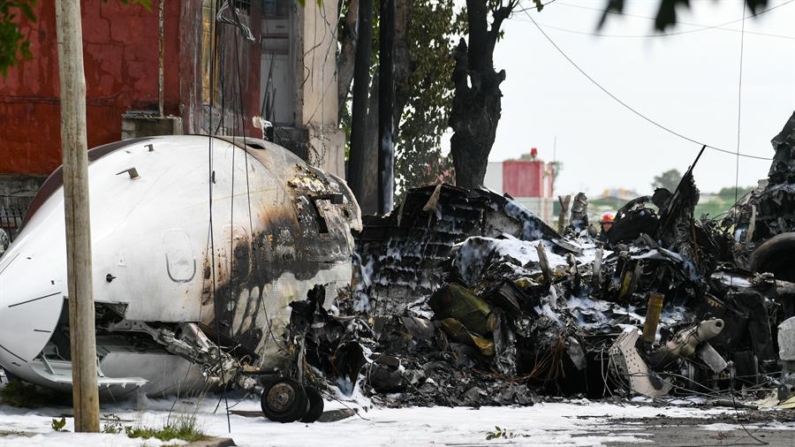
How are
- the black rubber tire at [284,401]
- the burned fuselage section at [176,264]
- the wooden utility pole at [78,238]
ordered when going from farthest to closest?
1. the black rubber tire at [284,401]
2. the burned fuselage section at [176,264]
3. the wooden utility pole at [78,238]

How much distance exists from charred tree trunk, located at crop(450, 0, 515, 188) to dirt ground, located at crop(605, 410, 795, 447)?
67.3 ft

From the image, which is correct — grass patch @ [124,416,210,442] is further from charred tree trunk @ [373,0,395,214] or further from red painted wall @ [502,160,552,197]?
red painted wall @ [502,160,552,197]

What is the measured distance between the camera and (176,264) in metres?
12.5

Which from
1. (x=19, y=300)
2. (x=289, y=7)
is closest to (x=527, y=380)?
(x=19, y=300)

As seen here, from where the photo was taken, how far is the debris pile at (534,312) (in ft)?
49.2

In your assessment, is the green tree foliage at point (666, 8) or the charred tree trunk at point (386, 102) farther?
the charred tree trunk at point (386, 102)

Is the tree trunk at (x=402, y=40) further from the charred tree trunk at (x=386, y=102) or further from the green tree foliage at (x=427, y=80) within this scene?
the charred tree trunk at (x=386, y=102)

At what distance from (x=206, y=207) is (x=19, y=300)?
95.8 inches

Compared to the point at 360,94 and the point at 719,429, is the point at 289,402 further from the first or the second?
the point at 360,94

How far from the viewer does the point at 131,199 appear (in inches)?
513

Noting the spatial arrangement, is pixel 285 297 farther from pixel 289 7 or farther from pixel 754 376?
pixel 289 7

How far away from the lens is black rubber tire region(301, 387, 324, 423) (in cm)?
1221

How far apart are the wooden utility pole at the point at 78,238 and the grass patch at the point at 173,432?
1.52ft

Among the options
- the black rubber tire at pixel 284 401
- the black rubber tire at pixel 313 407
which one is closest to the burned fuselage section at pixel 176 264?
the black rubber tire at pixel 284 401
